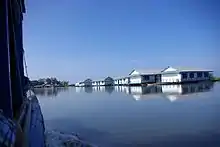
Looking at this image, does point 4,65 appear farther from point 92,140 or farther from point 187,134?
point 187,134

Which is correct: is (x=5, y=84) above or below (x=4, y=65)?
below

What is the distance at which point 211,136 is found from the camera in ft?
31.7

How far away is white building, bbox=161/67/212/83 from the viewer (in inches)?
2363

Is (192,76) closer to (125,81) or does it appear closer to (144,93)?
(125,81)

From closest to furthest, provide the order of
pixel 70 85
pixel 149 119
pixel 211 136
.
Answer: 1. pixel 211 136
2. pixel 149 119
3. pixel 70 85

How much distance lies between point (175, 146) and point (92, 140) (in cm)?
312

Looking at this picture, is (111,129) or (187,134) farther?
(111,129)

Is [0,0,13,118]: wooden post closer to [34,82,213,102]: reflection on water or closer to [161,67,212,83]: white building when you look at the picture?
[34,82,213,102]: reflection on water

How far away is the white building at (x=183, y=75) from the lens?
60031 mm

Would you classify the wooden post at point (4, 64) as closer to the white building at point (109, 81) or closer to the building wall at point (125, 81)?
the building wall at point (125, 81)

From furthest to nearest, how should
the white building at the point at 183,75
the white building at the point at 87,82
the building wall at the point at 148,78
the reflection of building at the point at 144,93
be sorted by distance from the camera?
the white building at the point at 87,82
the building wall at the point at 148,78
the white building at the point at 183,75
the reflection of building at the point at 144,93

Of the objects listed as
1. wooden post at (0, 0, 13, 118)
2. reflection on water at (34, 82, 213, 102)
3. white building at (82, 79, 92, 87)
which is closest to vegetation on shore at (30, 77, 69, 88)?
white building at (82, 79, 92, 87)

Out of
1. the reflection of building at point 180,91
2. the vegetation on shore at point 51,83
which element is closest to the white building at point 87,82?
the vegetation on shore at point 51,83

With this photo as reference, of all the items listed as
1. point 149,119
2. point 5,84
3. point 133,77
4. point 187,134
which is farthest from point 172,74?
point 5,84
